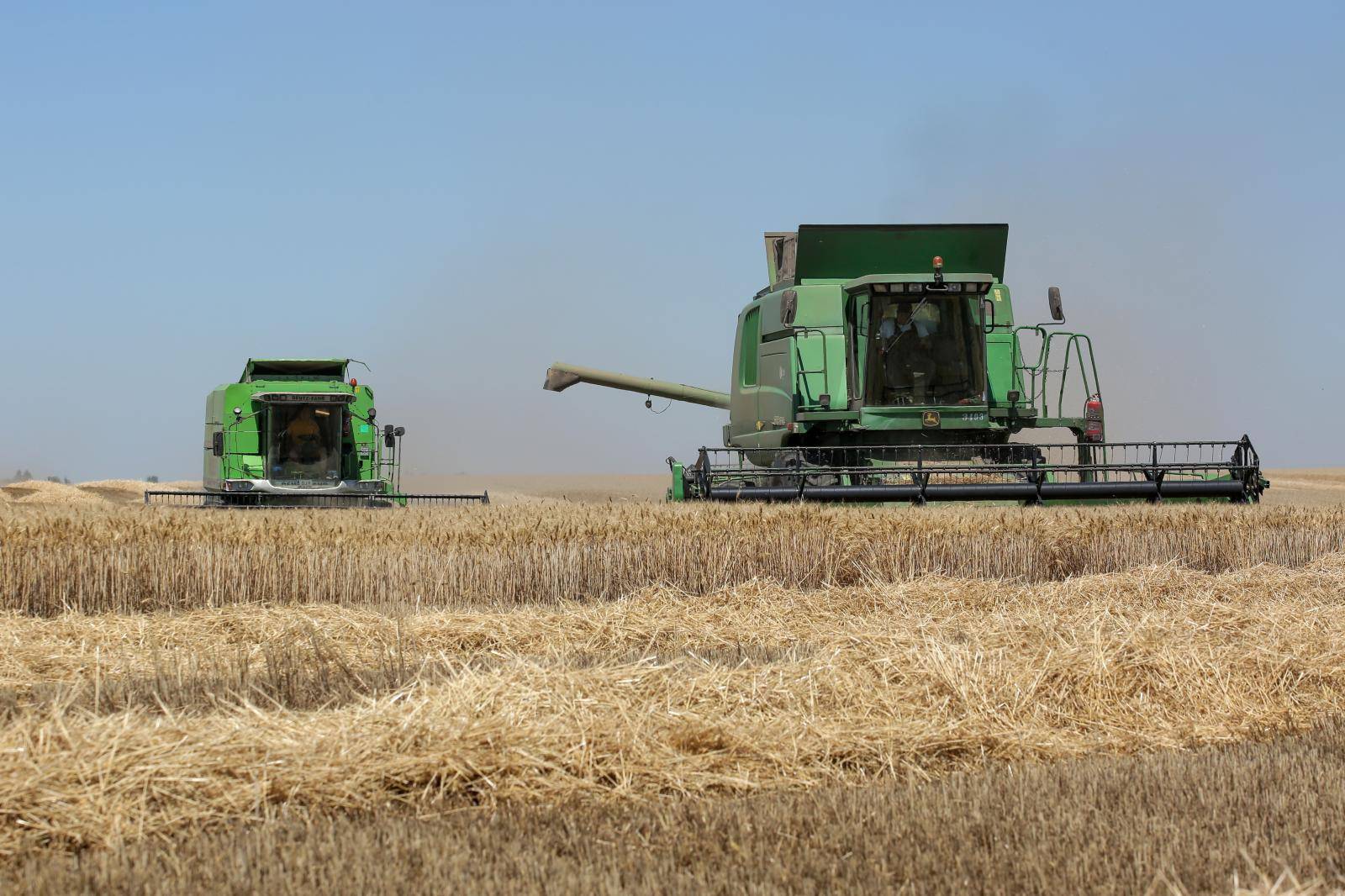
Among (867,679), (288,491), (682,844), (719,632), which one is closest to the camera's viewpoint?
(682,844)

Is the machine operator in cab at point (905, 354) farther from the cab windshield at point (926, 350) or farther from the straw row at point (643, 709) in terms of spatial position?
the straw row at point (643, 709)

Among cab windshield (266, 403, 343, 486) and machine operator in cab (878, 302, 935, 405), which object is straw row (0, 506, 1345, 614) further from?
cab windshield (266, 403, 343, 486)

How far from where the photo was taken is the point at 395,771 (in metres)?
3.95

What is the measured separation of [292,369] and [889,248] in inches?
344

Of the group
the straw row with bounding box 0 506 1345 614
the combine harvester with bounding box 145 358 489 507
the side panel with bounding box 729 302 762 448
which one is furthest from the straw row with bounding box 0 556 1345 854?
the combine harvester with bounding box 145 358 489 507

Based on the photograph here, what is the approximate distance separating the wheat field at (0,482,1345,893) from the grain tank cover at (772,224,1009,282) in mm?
3492

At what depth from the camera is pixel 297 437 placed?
16.8 m

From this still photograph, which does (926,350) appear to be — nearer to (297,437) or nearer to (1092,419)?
(1092,419)

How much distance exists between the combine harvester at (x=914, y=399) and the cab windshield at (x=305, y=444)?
648 cm

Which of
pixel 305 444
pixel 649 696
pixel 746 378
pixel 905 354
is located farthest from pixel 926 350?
pixel 305 444

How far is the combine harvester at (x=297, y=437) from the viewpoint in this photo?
1644cm

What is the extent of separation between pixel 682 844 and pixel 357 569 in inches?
210

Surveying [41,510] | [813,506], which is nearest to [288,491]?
[41,510]

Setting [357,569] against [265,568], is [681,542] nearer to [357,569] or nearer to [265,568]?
[357,569]
